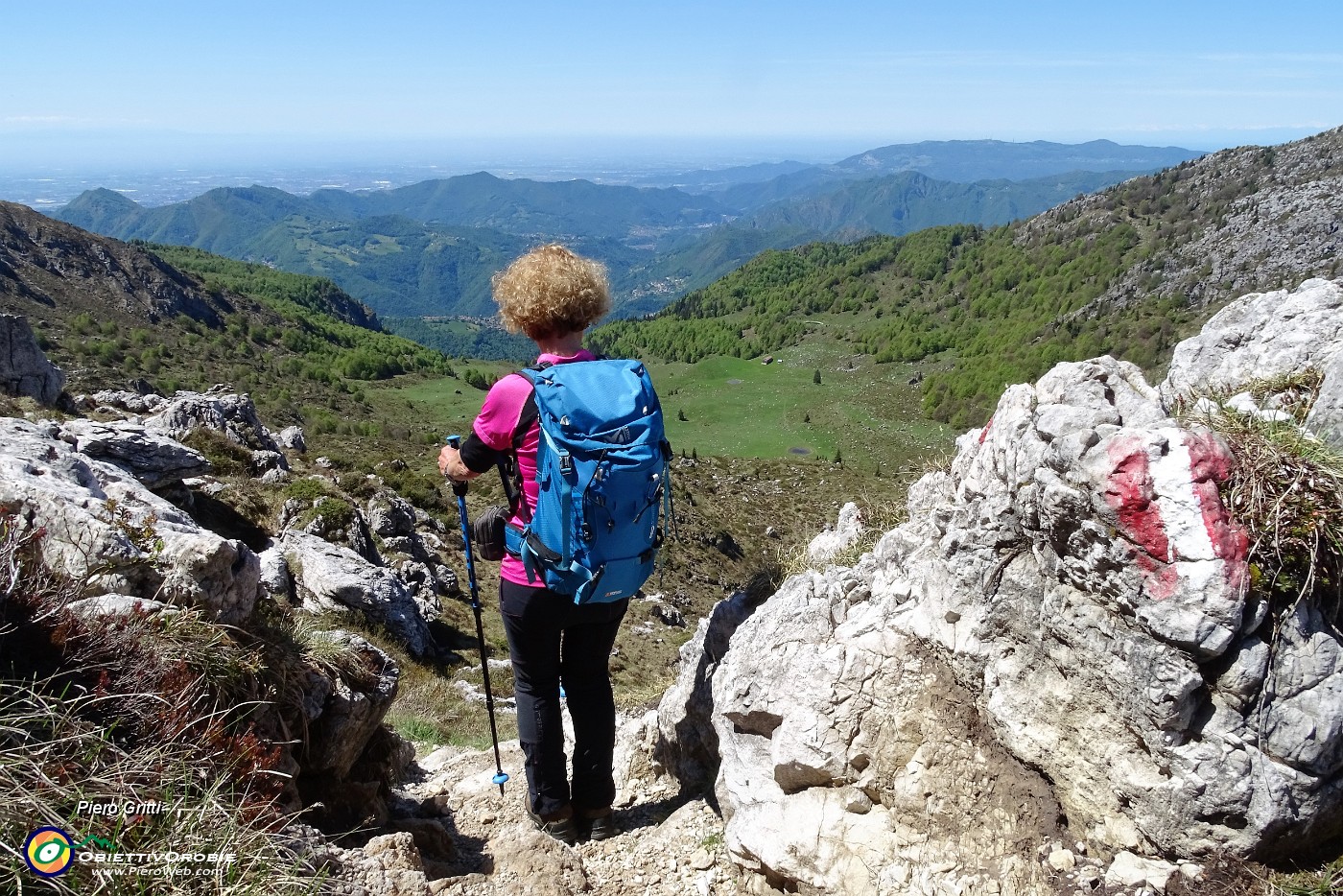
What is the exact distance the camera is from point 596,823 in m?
5.07

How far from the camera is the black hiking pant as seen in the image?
4410mm

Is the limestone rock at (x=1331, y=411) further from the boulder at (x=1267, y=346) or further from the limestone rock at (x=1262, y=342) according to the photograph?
the limestone rock at (x=1262, y=342)

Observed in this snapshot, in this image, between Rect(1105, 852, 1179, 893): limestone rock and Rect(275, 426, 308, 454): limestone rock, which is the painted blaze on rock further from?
Rect(275, 426, 308, 454): limestone rock

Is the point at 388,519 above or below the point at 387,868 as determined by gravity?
below

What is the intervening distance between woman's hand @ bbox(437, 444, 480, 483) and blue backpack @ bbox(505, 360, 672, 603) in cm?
52

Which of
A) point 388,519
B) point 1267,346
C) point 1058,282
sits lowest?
point 388,519

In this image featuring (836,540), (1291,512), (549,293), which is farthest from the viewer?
(836,540)

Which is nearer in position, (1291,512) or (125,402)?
(1291,512)

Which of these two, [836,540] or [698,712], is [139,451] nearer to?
[698,712]

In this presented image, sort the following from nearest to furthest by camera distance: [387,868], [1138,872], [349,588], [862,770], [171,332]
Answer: [1138,872], [387,868], [862,770], [349,588], [171,332]

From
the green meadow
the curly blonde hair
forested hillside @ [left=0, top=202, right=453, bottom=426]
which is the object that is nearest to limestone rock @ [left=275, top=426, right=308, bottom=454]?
forested hillside @ [left=0, top=202, right=453, bottom=426]

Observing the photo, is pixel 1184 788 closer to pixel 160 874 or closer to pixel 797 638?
pixel 797 638

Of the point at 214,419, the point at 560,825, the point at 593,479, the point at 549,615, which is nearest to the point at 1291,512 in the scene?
the point at 593,479

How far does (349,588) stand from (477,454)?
9.50m
